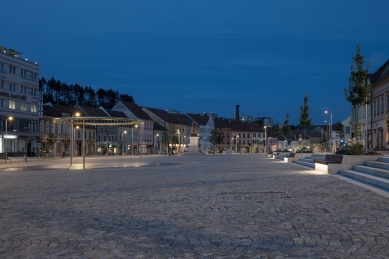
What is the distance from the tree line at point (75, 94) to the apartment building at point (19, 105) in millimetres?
55008

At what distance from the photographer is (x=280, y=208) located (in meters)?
11.0

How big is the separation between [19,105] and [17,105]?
520 millimetres

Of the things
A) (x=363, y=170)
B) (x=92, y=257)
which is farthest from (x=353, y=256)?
(x=363, y=170)

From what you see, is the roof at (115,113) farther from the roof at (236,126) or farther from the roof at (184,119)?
the roof at (236,126)

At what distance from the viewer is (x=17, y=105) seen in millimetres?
80500

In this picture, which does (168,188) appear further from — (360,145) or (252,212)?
(360,145)

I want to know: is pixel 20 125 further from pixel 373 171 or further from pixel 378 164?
A: pixel 373 171

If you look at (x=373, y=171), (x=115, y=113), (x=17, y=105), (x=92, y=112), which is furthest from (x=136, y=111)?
(x=373, y=171)

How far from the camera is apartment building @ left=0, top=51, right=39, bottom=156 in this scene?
7650cm

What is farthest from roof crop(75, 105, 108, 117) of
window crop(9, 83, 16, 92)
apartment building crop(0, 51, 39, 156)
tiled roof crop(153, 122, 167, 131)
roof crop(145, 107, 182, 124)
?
window crop(9, 83, 16, 92)

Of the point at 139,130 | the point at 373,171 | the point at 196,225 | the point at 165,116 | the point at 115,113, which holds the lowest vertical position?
the point at 196,225

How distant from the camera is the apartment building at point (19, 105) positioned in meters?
76.5

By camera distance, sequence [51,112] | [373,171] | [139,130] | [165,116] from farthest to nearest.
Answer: [165,116], [139,130], [51,112], [373,171]

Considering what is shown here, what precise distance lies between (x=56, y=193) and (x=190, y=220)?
667 cm
